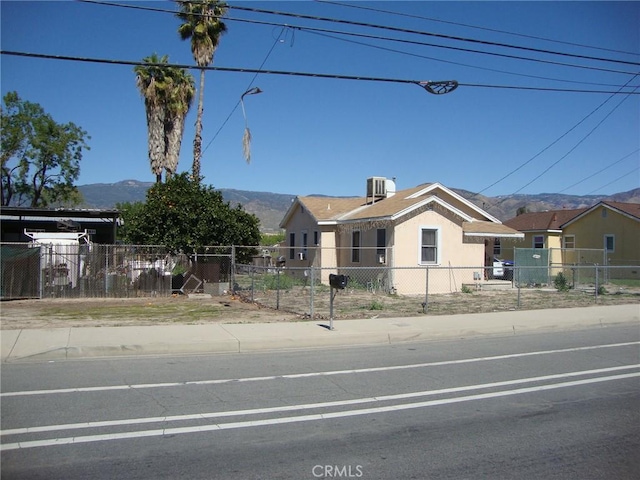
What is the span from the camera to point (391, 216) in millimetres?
21859

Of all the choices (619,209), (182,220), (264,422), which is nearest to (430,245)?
(182,220)

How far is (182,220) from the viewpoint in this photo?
21016mm

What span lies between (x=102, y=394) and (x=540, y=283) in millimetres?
24526

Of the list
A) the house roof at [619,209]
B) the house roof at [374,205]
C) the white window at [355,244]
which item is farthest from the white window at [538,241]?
the white window at [355,244]

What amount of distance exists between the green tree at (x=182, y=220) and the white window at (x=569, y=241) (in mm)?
26362

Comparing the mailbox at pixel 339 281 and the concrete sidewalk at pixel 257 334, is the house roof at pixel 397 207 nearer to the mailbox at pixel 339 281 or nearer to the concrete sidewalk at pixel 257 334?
the concrete sidewalk at pixel 257 334

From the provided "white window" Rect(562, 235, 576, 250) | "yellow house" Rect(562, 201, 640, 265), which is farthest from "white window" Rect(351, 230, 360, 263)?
"white window" Rect(562, 235, 576, 250)

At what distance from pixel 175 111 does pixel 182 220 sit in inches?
450

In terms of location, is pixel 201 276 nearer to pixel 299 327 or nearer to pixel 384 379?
pixel 299 327

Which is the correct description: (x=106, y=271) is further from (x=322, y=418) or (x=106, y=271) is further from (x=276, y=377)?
(x=322, y=418)

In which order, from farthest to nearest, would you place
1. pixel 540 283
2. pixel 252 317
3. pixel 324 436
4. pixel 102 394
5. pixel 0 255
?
pixel 540 283
pixel 0 255
pixel 252 317
pixel 102 394
pixel 324 436

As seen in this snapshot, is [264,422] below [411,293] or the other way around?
below

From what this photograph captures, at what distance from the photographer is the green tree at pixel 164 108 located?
29656mm

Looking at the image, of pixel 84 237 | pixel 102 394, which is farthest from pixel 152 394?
pixel 84 237
